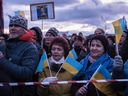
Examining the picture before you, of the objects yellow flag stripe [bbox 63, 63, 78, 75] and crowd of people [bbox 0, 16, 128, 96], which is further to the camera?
yellow flag stripe [bbox 63, 63, 78, 75]

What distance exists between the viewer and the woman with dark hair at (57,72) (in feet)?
19.4

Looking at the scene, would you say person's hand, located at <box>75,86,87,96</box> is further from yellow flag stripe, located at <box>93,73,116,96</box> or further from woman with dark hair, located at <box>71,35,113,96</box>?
yellow flag stripe, located at <box>93,73,116,96</box>

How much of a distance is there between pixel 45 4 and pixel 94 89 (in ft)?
13.3

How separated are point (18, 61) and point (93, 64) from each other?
43.4 inches

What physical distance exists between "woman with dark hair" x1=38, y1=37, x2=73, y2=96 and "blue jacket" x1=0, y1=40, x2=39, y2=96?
1.35ft

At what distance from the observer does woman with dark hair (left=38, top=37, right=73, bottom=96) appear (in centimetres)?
591

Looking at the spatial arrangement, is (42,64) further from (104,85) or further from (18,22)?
(104,85)

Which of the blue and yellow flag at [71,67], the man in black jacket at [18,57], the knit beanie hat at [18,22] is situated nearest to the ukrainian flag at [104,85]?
the blue and yellow flag at [71,67]

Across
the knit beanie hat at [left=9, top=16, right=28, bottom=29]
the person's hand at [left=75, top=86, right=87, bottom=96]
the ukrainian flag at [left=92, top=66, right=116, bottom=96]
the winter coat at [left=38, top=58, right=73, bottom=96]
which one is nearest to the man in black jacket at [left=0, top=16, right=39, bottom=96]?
the knit beanie hat at [left=9, top=16, right=28, bottom=29]

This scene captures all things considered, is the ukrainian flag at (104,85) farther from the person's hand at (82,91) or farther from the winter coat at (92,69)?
the person's hand at (82,91)

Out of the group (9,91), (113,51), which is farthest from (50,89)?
(113,51)

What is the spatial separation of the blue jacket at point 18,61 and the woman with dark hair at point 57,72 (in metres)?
0.41

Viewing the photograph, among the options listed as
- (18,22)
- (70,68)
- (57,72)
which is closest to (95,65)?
(70,68)

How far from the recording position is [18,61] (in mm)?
5441
